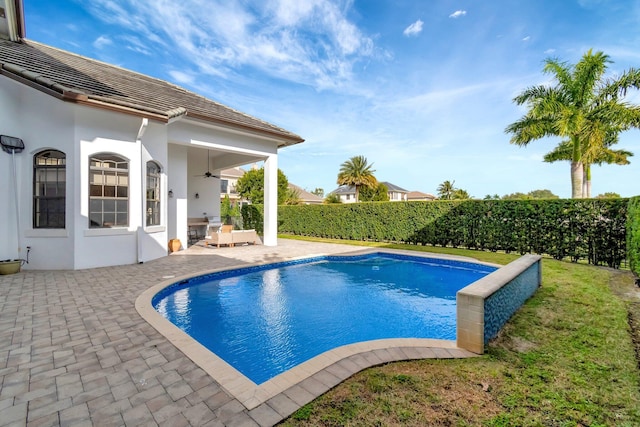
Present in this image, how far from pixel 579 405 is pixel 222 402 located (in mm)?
3391

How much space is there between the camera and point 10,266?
788 cm

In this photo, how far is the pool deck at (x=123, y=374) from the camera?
254 cm

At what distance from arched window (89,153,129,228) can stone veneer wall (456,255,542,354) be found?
10.2 metres

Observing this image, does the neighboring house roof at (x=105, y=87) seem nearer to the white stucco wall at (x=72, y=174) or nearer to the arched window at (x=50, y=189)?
the white stucco wall at (x=72, y=174)

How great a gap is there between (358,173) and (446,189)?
125 ft

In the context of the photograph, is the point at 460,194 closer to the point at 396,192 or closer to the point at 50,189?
the point at 396,192

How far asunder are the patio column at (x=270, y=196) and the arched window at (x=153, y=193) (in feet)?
16.0

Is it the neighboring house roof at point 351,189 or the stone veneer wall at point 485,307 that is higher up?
the neighboring house roof at point 351,189

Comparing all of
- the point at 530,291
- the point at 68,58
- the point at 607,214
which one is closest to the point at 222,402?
the point at 530,291

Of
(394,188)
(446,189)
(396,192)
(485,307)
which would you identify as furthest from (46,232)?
(446,189)

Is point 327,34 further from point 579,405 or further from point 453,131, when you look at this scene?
point 579,405

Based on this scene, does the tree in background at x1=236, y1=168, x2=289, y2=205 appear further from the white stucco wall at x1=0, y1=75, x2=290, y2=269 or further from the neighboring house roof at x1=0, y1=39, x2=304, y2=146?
the white stucco wall at x1=0, y1=75, x2=290, y2=269

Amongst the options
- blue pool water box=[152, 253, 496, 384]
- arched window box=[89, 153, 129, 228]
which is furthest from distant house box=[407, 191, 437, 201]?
arched window box=[89, 153, 129, 228]

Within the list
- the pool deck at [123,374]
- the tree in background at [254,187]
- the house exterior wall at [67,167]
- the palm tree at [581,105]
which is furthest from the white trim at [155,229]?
the tree in background at [254,187]
